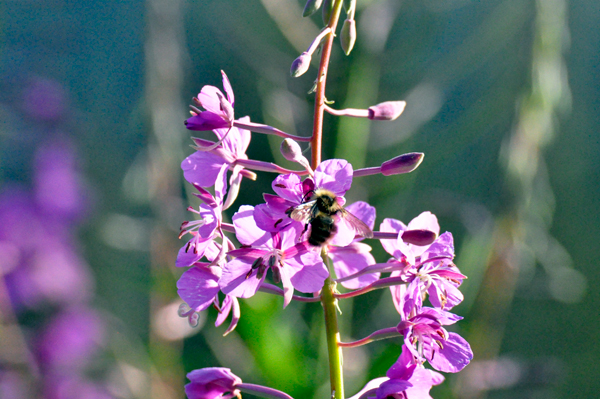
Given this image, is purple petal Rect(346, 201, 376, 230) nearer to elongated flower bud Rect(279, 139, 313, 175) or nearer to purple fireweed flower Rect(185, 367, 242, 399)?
elongated flower bud Rect(279, 139, 313, 175)

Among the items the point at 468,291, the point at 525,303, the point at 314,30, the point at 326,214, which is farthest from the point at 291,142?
the point at 525,303

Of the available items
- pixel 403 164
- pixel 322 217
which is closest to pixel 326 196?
pixel 322 217

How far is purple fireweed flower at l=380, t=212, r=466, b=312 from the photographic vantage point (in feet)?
2.70

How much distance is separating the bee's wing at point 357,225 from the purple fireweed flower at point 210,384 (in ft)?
1.21

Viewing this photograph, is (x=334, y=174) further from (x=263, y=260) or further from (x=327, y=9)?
(x=327, y=9)

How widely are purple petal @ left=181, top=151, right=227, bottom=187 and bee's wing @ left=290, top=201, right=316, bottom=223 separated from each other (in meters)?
0.22

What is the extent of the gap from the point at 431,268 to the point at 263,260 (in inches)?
12.0

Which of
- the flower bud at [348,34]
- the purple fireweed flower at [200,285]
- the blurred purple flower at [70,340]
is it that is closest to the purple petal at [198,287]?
the purple fireweed flower at [200,285]

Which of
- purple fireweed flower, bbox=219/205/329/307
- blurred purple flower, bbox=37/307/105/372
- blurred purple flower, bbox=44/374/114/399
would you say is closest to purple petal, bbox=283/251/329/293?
purple fireweed flower, bbox=219/205/329/307

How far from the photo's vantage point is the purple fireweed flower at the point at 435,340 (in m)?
0.77

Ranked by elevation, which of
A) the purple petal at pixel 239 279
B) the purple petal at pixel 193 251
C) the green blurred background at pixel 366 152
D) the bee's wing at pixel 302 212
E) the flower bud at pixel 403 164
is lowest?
the purple petal at pixel 239 279

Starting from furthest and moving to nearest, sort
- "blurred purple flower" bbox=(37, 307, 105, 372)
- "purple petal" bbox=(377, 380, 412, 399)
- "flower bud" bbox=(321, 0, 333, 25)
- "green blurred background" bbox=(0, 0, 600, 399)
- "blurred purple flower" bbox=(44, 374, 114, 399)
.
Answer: "blurred purple flower" bbox=(37, 307, 105, 372), "blurred purple flower" bbox=(44, 374, 114, 399), "green blurred background" bbox=(0, 0, 600, 399), "flower bud" bbox=(321, 0, 333, 25), "purple petal" bbox=(377, 380, 412, 399)

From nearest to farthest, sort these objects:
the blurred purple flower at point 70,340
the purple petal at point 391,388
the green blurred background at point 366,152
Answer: the purple petal at point 391,388 < the green blurred background at point 366,152 < the blurred purple flower at point 70,340

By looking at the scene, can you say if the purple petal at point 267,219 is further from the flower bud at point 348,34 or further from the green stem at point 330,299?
the flower bud at point 348,34
